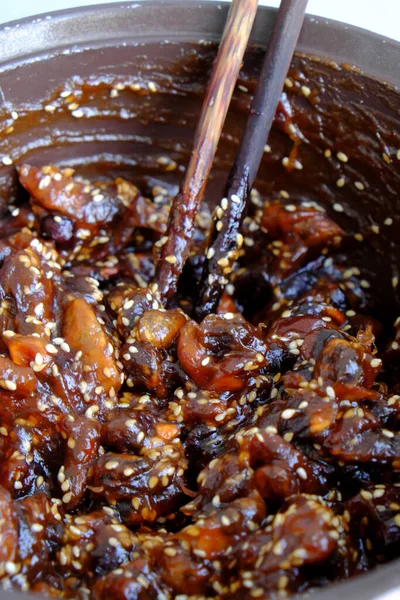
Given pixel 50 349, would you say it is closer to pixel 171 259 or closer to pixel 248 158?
pixel 171 259

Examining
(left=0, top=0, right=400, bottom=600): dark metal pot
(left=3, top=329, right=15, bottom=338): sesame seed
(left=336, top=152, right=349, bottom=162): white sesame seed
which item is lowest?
(left=3, top=329, right=15, bottom=338): sesame seed

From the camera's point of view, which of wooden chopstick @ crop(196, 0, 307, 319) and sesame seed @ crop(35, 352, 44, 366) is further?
wooden chopstick @ crop(196, 0, 307, 319)

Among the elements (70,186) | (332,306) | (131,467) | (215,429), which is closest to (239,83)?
(70,186)

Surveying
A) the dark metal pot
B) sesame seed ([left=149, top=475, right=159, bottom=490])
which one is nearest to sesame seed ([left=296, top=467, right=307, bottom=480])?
sesame seed ([left=149, top=475, right=159, bottom=490])

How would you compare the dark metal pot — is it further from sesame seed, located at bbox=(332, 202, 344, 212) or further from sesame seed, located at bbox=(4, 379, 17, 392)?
sesame seed, located at bbox=(4, 379, 17, 392)

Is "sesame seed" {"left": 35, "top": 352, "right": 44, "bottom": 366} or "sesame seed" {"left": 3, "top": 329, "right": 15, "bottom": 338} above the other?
"sesame seed" {"left": 3, "top": 329, "right": 15, "bottom": 338}

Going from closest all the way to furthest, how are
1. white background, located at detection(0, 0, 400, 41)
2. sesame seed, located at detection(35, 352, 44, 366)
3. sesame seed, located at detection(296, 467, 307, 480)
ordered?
sesame seed, located at detection(296, 467, 307, 480)
sesame seed, located at detection(35, 352, 44, 366)
white background, located at detection(0, 0, 400, 41)

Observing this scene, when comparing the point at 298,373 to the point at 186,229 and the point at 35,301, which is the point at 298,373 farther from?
the point at 35,301
